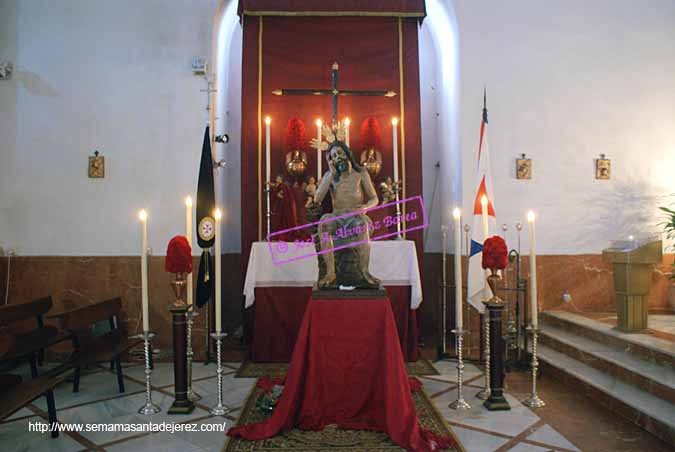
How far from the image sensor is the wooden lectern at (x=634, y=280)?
380 cm

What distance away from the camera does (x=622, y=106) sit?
518 cm

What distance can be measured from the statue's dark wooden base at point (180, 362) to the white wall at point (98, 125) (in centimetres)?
187

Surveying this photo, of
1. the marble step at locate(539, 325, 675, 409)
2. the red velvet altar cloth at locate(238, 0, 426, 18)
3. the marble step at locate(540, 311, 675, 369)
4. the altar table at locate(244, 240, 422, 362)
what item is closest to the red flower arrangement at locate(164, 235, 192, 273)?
the altar table at locate(244, 240, 422, 362)

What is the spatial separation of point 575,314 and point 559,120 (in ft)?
6.77

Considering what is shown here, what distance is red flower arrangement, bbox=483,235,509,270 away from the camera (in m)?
3.12

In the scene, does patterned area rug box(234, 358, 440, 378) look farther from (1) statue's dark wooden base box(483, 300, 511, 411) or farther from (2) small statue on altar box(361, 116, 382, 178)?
(2) small statue on altar box(361, 116, 382, 178)

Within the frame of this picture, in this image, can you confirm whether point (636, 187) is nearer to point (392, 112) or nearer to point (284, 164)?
point (392, 112)

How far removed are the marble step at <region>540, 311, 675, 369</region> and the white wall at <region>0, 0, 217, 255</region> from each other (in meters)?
3.94

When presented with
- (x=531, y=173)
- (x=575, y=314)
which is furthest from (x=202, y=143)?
(x=575, y=314)

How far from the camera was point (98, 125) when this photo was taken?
4961 mm

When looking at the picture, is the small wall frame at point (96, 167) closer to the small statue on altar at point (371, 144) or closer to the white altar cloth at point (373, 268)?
the white altar cloth at point (373, 268)

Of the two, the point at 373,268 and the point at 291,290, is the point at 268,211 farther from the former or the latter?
the point at 373,268

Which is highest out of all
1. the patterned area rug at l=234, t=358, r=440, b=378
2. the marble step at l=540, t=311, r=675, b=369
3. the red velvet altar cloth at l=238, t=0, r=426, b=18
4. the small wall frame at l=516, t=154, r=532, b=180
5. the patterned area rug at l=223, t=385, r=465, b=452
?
the red velvet altar cloth at l=238, t=0, r=426, b=18

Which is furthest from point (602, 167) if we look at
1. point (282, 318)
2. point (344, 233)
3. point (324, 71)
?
point (282, 318)
